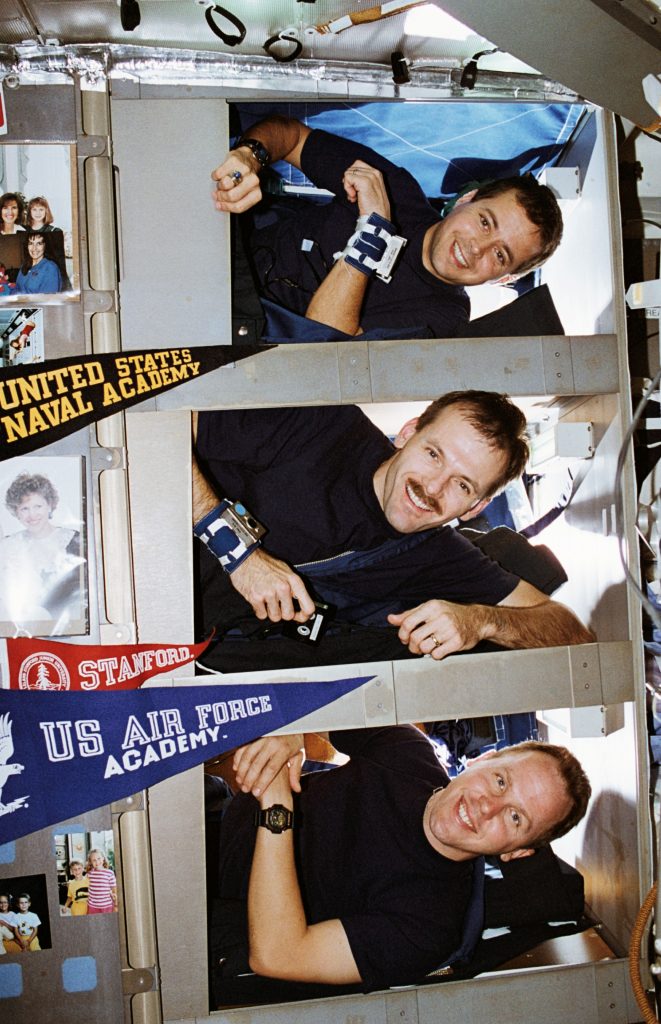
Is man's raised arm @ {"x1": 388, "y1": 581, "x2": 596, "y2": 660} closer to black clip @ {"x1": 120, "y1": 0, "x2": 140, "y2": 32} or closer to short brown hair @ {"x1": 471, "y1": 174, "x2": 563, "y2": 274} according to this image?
short brown hair @ {"x1": 471, "y1": 174, "x2": 563, "y2": 274}

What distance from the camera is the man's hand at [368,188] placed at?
251 centimetres

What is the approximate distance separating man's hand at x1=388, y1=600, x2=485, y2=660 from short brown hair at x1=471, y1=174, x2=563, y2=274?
43.8 inches

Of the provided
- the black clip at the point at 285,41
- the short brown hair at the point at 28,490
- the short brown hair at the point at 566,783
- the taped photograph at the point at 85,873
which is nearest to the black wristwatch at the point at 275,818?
the taped photograph at the point at 85,873

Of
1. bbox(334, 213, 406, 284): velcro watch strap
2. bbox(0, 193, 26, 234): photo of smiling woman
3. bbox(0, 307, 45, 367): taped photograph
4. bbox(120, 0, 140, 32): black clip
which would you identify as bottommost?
bbox(0, 307, 45, 367): taped photograph

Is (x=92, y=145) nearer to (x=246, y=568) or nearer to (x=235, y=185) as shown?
(x=235, y=185)

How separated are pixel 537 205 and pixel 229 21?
42.1 inches

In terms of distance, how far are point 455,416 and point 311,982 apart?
1.69 m

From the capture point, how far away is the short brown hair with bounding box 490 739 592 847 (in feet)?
8.30

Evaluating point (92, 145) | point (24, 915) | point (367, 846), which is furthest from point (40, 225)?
point (367, 846)

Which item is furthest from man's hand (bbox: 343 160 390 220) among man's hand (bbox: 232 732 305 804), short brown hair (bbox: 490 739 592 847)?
short brown hair (bbox: 490 739 592 847)

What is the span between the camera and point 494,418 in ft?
7.99

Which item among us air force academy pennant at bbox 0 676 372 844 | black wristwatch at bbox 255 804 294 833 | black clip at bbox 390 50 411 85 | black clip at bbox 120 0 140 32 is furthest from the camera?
black clip at bbox 390 50 411 85

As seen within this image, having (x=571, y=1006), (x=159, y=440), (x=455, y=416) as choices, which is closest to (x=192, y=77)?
(x=159, y=440)

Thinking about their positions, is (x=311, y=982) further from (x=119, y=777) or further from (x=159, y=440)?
(x=159, y=440)
